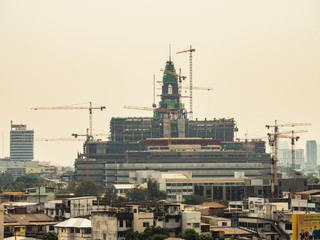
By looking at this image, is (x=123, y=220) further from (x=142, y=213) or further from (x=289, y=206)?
(x=289, y=206)

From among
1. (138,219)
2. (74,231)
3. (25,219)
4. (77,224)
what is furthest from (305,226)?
(25,219)

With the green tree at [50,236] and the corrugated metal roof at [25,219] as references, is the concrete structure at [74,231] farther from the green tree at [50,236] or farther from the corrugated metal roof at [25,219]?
the corrugated metal roof at [25,219]

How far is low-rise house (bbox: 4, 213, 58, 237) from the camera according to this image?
16962 centimetres

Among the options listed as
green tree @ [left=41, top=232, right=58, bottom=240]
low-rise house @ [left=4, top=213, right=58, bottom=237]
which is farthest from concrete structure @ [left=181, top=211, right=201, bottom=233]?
low-rise house @ [left=4, top=213, right=58, bottom=237]

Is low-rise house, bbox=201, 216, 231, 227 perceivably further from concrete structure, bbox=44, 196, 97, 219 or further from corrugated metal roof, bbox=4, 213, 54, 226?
corrugated metal roof, bbox=4, 213, 54, 226

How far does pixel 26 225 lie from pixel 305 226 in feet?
203

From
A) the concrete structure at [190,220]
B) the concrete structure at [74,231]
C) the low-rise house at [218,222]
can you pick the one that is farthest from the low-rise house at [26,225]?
the low-rise house at [218,222]

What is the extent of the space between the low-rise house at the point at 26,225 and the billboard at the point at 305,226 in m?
54.4

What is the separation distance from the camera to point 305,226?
5027 inches

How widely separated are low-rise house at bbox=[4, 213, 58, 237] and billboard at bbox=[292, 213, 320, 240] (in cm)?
5442

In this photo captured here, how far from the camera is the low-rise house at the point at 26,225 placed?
6678 inches

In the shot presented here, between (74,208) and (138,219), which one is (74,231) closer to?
(138,219)

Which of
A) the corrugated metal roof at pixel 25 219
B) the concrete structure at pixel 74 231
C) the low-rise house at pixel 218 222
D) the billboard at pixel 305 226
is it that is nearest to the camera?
the billboard at pixel 305 226

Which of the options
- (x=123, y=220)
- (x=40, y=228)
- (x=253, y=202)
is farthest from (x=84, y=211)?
(x=123, y=220)
